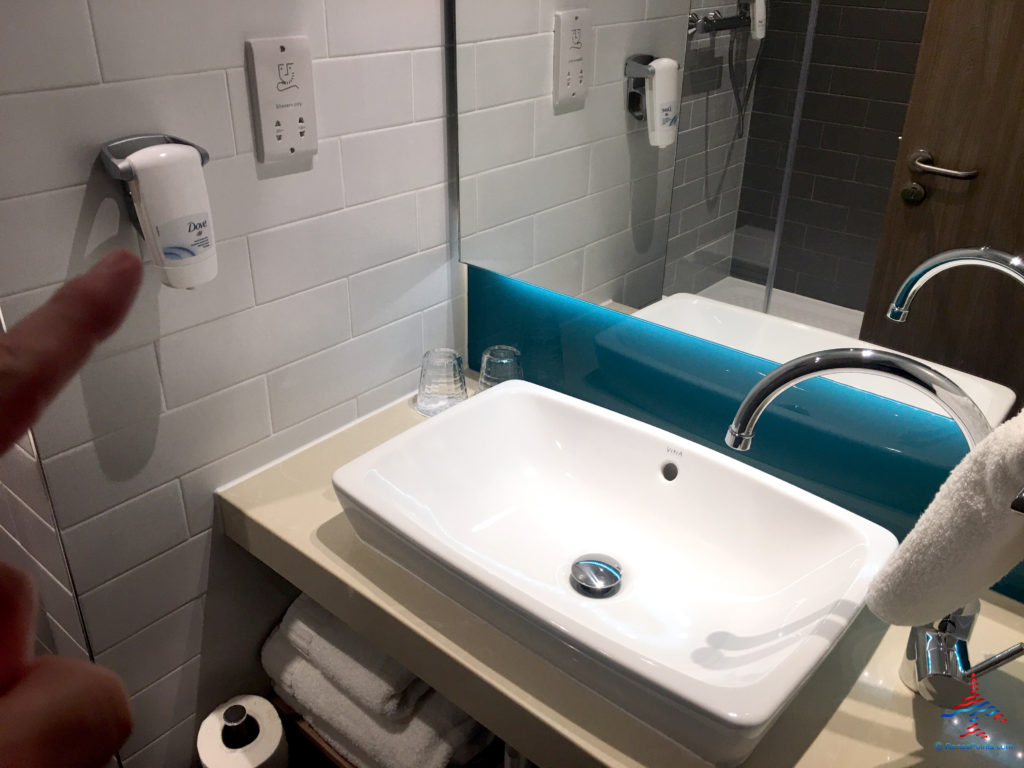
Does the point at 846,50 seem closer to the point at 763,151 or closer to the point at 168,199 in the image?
the point at 763,151

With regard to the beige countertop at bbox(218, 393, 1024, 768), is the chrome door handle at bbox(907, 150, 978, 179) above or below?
above

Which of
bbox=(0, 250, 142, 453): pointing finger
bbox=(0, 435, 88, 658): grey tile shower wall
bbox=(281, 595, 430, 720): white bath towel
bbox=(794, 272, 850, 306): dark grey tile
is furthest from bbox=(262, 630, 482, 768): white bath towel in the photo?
bbox=(0, 250, 142, 453): pointing finger

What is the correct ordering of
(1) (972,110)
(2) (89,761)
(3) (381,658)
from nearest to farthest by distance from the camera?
(2) (89,761)
(1) (972,110)
(3) (381,658)

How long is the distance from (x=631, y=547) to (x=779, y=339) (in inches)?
13.3

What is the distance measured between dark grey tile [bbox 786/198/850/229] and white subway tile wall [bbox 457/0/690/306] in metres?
0.20

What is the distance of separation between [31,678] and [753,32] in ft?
3.23

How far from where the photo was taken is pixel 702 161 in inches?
41.9

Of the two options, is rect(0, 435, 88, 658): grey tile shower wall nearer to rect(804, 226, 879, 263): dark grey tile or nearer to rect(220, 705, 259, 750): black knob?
rect(220, 705, 259, 750): black knob

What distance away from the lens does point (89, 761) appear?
199 mm

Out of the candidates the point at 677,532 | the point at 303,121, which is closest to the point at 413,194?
the point at 303,121

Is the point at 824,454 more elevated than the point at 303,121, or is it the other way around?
the point at 303,121

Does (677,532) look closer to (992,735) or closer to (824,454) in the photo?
(824,454)

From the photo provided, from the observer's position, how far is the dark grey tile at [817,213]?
95 cm

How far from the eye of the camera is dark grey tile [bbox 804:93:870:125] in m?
0.89
